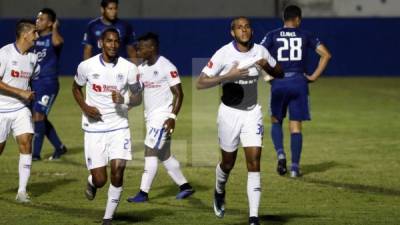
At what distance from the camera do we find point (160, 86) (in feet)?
46.1

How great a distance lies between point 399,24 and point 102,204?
22.1 metres

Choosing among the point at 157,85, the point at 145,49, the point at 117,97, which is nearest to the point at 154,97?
the point at 157,85

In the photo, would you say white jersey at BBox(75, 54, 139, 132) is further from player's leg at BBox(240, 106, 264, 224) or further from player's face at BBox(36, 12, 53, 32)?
player's face at BBox(36, 12, 53, 32)

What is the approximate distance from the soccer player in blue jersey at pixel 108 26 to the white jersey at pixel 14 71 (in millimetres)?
3120

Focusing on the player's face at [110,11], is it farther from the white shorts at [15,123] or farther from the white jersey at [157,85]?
the white shorts at [15,123]

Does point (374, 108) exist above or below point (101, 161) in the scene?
below

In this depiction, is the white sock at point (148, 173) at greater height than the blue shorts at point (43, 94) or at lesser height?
lesser

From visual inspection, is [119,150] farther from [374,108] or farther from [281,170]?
[374,108]

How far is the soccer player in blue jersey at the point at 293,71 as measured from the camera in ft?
52.1

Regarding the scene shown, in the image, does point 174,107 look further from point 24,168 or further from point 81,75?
point 24,168

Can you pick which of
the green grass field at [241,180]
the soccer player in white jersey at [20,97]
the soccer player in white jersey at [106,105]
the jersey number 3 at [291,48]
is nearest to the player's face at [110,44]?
the soccer player in white jersey at [106,105]

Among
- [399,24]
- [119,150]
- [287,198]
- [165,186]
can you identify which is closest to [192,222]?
[119,150]

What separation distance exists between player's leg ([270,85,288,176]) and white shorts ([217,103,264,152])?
3881 millimetres

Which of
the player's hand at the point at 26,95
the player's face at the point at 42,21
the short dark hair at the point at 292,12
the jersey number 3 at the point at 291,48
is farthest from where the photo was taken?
the player's face at the point at 42,21
